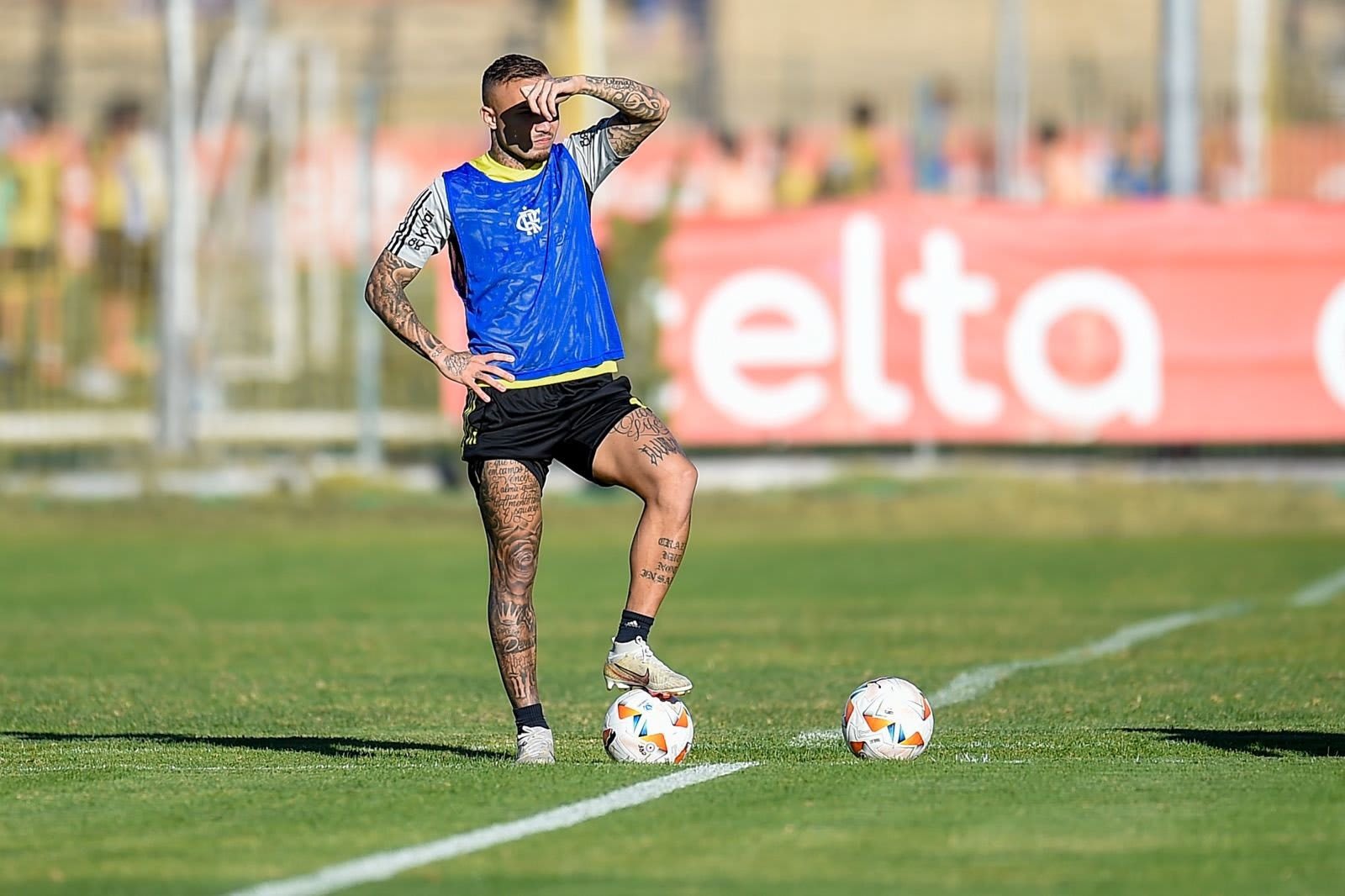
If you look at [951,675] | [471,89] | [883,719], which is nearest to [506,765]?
[883,719]

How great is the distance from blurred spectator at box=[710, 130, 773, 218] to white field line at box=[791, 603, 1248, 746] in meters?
11.5

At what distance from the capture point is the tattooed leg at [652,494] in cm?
865

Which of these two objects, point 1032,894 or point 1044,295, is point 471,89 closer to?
point 1044,295

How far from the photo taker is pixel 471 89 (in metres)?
43.3

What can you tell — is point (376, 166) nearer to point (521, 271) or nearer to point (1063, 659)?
point (1063, 659)

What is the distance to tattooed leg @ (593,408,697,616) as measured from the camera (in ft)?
28.4

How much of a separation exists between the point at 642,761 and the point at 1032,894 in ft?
8.00

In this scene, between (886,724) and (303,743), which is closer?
(886,724)

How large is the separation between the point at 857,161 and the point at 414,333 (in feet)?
54.1

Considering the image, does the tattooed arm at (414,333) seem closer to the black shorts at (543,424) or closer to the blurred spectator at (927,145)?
the black shorts at (543,424)

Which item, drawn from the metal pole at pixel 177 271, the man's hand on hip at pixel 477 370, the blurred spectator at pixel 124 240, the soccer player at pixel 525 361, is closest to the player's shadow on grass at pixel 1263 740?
the soccer player at pixel 525 361

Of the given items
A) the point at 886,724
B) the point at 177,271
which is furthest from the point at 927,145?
the point at 886,724

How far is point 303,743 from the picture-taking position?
9242mm

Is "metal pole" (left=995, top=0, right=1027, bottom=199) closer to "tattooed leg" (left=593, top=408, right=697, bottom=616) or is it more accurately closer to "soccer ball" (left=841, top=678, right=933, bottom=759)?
"tattooed leg" (left=593, top=408, right=697, bottom=616)
